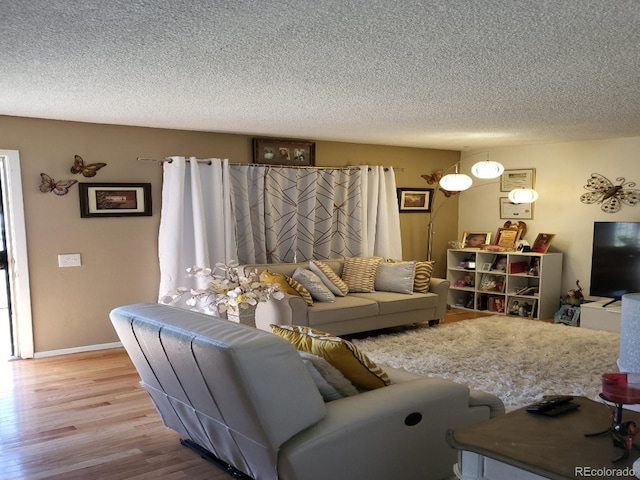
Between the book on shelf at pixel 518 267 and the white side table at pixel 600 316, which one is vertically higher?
the book on shelf at pixel 518 267

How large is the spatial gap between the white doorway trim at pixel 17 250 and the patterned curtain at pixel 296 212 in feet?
6.74

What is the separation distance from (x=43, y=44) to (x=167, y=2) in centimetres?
91

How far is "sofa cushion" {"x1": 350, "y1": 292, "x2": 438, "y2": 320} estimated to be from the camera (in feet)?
19.4

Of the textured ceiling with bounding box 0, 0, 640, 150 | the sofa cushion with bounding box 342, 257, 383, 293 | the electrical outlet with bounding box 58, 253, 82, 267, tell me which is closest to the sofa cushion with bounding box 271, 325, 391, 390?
the textured ceiling with bounding box 0, 0, 640, 150

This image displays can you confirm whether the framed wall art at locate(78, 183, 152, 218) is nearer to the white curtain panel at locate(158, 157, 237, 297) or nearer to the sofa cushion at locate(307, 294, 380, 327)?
the white curtain panel at locate(158, 157, 237, 297)

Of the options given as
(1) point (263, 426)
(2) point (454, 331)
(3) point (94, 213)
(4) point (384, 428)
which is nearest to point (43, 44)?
(1) point (263, 426)

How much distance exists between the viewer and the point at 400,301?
6.03m

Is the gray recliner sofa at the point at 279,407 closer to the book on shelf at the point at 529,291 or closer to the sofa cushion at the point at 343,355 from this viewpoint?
the sofa cushion at the point at 343,355

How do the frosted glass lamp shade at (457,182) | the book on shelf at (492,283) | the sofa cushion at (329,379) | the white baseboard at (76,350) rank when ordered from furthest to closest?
1. the book on shelf at (492,283)
2. the frosted glass lamp shade at (457,182)
3. the white baseboard at (76,350)
4. the sofa cushion at (329,379)

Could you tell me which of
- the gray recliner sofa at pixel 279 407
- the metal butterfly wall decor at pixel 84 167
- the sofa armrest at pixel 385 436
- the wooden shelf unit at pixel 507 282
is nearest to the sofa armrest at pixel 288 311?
the metal butterfly wall decor at pixel 84 167

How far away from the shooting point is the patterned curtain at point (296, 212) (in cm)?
624

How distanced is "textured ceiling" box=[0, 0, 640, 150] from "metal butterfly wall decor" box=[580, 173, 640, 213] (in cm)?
140

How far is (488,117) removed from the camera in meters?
5.02

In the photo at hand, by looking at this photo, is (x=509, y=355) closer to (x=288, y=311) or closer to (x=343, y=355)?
(x=288, y=311)
